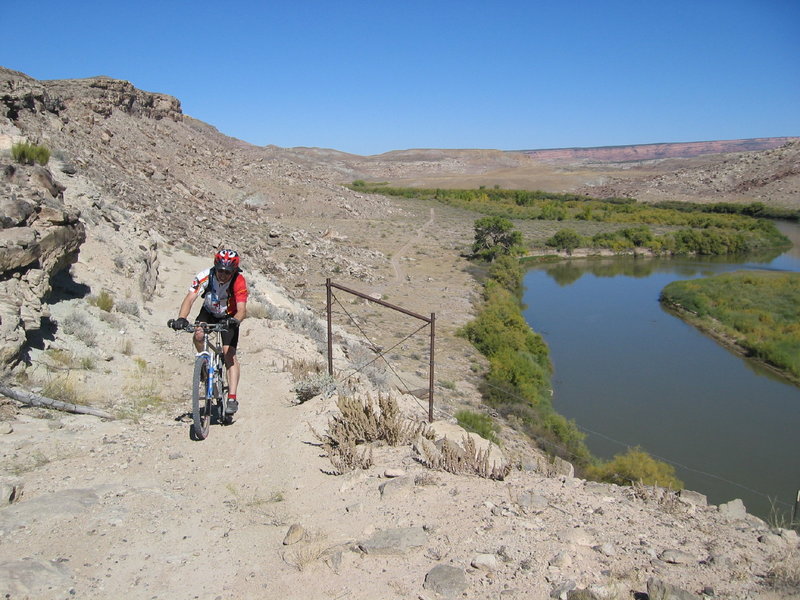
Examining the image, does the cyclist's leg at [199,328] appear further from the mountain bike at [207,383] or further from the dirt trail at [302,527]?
the dirt trail at [302,527]

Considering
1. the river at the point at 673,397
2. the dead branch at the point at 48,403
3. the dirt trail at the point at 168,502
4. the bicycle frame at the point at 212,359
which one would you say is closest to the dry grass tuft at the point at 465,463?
the dirt trail at the point at 168,502

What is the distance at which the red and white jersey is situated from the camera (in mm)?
6168

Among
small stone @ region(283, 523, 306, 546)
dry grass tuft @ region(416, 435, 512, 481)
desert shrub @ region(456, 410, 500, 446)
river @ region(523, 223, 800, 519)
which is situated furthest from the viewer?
river @ region(523, 223, 800, 519)

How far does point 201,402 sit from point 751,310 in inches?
1221

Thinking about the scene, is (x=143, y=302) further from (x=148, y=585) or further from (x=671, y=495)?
(x=671, y=495)

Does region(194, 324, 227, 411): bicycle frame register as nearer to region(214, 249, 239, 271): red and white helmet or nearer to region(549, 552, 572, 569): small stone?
region(214, 249, 239, 271): red and white helmet

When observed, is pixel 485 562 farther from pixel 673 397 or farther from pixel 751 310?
pixel 751 310

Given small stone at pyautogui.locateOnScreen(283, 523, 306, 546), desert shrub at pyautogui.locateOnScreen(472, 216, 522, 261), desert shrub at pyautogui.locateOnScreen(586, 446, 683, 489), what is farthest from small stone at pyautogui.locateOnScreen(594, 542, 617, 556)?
desert shrub at pyautogui.locateOnScreen(472, 216, 522, 261)

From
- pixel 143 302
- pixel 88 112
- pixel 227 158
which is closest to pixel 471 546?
pixel 143 302

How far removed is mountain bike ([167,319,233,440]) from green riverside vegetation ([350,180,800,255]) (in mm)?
47505

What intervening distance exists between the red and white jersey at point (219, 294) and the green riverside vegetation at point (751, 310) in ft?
75.5

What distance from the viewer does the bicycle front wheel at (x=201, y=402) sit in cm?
598

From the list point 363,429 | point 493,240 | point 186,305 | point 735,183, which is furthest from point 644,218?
point 186,305

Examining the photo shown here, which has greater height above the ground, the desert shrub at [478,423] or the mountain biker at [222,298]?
the mountain biker at [222,298]
